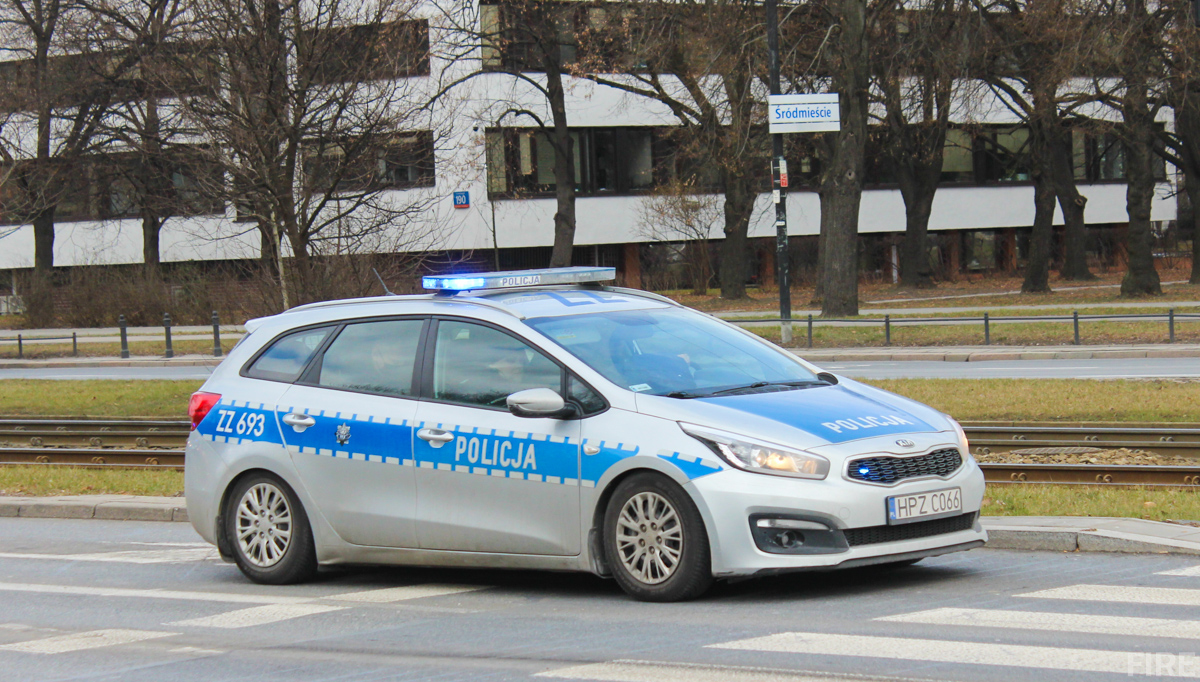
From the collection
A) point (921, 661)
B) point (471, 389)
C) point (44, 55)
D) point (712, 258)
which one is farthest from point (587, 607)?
point (712, 258)

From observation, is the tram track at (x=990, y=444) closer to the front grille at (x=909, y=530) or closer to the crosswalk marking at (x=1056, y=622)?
the front grille at (x=909, y=530)

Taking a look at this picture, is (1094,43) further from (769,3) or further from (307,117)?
(307,117)

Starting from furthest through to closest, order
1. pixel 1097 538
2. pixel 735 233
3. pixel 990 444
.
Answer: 1. pixel 735 233
2. pixel 990 444
3. pixel 1097 538

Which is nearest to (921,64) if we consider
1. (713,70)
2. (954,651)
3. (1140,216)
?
(1140,216)

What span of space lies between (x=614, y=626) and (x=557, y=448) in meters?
1.04

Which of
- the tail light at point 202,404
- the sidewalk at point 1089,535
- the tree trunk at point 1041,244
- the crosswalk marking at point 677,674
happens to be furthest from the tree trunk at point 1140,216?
the crosswalk marking at point 677,674

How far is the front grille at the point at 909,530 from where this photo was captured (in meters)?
6.42

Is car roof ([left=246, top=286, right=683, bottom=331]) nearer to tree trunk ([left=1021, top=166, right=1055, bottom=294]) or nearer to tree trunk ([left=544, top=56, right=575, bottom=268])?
tree trunk ([left=544, top=56, right=575, bottom=268])

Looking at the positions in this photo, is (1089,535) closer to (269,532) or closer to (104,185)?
(269,532)

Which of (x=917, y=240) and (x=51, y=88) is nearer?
(x=51, y=88)

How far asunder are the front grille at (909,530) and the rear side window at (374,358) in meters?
2.64

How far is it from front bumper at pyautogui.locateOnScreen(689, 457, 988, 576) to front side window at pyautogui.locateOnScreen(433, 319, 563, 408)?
3.88ft

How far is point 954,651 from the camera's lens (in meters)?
5.49

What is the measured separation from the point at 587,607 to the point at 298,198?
12174 mm
